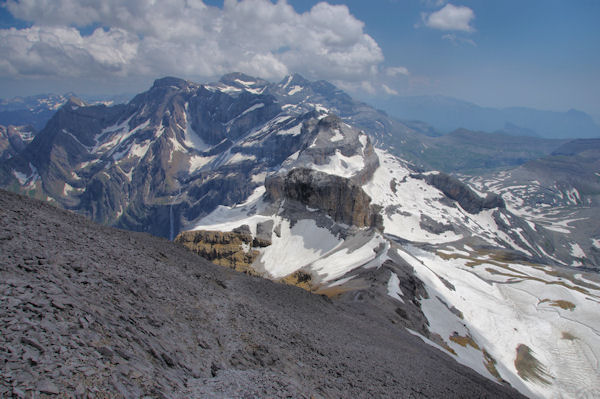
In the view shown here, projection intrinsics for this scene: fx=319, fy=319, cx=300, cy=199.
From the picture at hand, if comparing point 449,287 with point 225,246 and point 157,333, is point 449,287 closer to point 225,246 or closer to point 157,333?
point 225,246

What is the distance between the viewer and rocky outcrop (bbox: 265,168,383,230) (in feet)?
Answer: 312

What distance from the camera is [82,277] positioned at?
51.2ft

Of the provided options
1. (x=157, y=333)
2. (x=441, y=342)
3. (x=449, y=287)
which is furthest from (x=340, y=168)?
(x=157, y=333)

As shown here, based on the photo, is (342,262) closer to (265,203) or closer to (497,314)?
(497,314)

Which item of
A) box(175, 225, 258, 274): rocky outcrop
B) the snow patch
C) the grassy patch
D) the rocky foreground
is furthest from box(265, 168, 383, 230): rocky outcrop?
the snow patch

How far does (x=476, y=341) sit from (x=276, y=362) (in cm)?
4869

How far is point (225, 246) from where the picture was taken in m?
86.3

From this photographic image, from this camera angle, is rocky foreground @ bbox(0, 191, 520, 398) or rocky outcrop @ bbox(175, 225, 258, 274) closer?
rocky foreground @ bbox(0, 191, 520, 398)

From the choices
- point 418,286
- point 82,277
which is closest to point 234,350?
point 82,277

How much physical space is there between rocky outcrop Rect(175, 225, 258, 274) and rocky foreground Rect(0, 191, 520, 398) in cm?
5317

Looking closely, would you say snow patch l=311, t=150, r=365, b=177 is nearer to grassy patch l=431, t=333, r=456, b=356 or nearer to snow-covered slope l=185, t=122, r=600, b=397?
snow-covered slope l=185, t=122, r=600, b=397

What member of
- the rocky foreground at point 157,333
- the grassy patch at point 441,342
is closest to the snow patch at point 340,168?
the grassy patch at point 441,342

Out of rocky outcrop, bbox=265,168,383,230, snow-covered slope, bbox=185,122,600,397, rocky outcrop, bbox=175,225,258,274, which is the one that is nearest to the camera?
snow-covered slope, bbox=185,122,600,397

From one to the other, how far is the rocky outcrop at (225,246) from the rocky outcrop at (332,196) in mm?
21498
